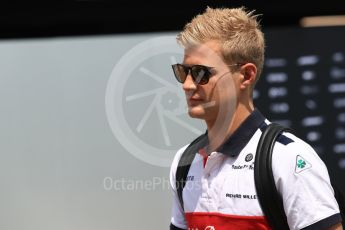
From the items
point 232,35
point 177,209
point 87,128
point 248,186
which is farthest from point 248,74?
point 87,128

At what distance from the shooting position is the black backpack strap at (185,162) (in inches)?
68.9

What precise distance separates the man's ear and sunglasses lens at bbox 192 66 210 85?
0.32 feet

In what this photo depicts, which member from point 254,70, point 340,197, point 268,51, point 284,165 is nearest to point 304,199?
point 284,165

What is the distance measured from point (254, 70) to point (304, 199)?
414 millimetres

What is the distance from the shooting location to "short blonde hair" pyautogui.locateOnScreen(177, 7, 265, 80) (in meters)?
1.62

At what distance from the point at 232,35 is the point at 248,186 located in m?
0.42

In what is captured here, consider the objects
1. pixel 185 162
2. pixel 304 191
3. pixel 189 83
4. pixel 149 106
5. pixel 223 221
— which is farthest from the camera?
pixel 149 106

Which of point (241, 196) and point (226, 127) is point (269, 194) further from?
point (226, 127)

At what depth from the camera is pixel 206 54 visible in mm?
1647

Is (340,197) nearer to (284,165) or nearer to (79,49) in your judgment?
(284,165)

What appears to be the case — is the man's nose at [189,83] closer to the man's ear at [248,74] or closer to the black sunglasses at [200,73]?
the black sunglasses at [200,73]

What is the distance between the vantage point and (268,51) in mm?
3766

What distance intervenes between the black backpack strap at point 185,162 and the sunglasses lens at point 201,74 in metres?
0.23

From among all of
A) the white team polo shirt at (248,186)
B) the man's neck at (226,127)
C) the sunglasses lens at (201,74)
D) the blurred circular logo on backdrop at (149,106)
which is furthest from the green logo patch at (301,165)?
the blurred circular logo on backdrop at (149,106)
